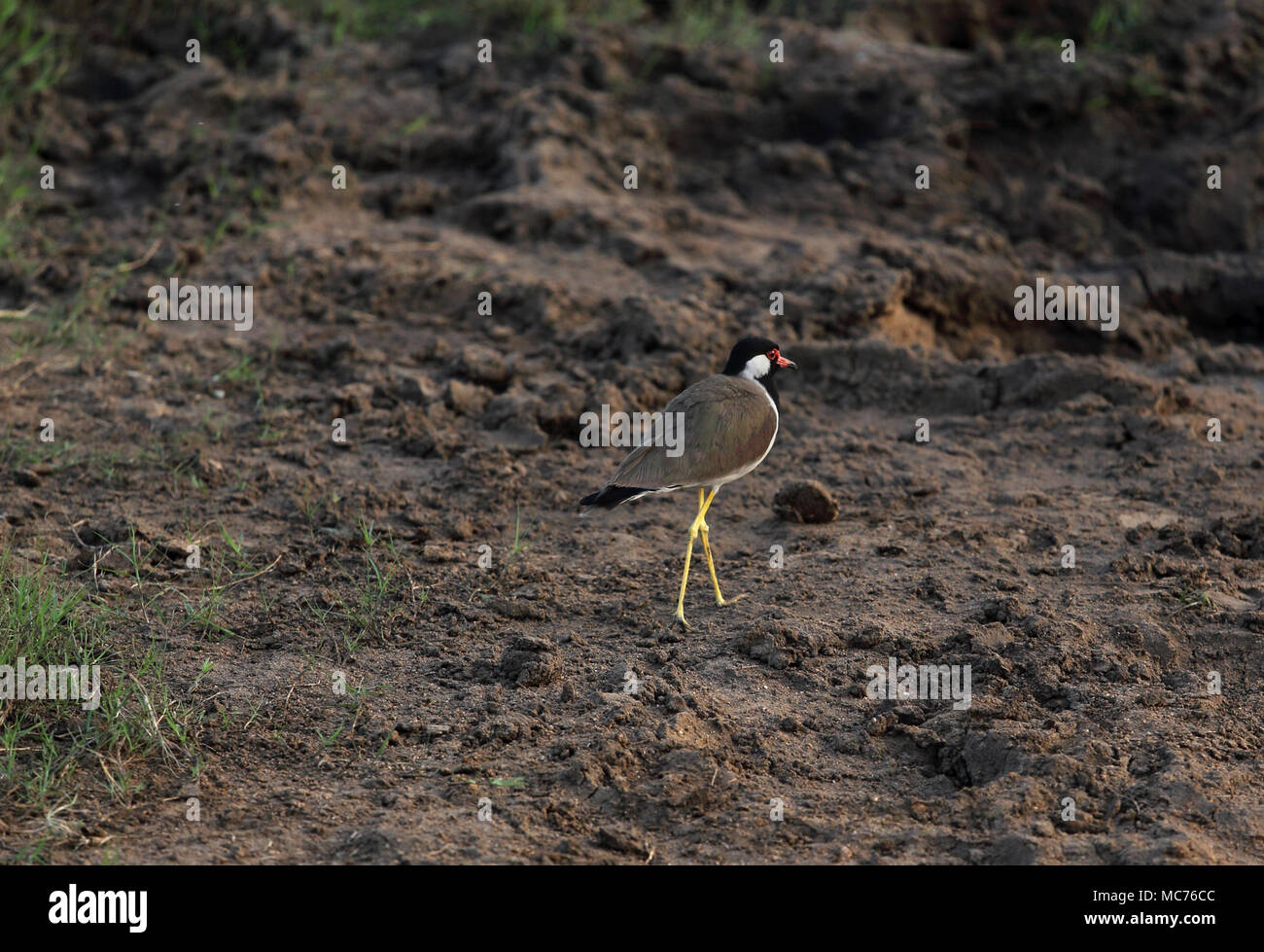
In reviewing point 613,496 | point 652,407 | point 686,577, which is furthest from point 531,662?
point 652,407

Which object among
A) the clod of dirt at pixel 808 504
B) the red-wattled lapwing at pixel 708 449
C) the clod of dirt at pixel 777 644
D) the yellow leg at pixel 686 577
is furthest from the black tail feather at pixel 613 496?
the clod of dirt at pixel 808 504

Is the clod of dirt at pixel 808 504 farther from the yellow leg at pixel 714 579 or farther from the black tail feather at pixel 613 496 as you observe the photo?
the black tail feather at pixel 613 496

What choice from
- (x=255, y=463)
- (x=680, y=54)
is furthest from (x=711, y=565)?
(x=680, y=54)

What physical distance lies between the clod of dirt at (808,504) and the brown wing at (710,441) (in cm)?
59

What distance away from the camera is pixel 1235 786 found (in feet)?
13.5

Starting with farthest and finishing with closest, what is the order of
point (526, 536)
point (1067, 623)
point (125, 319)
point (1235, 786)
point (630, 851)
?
point (125, 319) → point (526, 536) → point (1067, 623) → point (1235, 786) → point (630, 851)

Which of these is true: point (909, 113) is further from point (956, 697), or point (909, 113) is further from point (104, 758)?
point (104, 758)

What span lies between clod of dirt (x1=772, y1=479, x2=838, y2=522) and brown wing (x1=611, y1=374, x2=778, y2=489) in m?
0.59

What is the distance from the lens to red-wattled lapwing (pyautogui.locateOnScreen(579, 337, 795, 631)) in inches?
196

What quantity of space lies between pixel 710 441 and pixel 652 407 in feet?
5.52

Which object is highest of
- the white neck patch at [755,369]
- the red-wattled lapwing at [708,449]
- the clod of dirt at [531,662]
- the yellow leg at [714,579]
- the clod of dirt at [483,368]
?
the clod of dirt at [483,368]

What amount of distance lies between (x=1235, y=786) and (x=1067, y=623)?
91 cm

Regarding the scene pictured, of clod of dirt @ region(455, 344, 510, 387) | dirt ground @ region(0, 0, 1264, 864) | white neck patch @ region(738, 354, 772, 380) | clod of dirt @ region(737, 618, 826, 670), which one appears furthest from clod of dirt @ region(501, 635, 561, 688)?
clod of dirt @ region(455, 344, 510, 387)

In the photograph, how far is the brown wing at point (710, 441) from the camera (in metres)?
5.00
